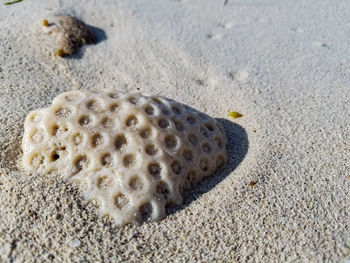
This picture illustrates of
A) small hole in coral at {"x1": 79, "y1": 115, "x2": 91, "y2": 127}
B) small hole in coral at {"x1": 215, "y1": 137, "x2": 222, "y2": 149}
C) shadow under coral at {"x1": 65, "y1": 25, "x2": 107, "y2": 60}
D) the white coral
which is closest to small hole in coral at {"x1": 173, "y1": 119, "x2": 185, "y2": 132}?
the white coral

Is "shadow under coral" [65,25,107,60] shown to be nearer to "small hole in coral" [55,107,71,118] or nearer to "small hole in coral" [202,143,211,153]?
"small hole in coral" [55,107,71,118]

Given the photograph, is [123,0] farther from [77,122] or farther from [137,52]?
[77,122]

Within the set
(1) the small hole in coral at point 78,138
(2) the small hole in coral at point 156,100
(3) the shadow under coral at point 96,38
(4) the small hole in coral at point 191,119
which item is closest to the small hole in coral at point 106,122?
(1) the small hole in coral at point 78,138

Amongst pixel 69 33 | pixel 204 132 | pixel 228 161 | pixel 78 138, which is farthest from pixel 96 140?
pixel 69 33

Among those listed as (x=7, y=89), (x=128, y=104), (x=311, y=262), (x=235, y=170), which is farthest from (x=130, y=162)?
(x=7, y=89)

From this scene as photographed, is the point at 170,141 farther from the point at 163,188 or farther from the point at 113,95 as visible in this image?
the point at 113,95

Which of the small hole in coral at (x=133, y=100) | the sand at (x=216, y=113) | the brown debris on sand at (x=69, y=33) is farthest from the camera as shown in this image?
the brown debris on sand at (x=69, y=33)

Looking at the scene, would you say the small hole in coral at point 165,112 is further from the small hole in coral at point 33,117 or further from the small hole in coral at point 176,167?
the small hole in coral at point 33,117
